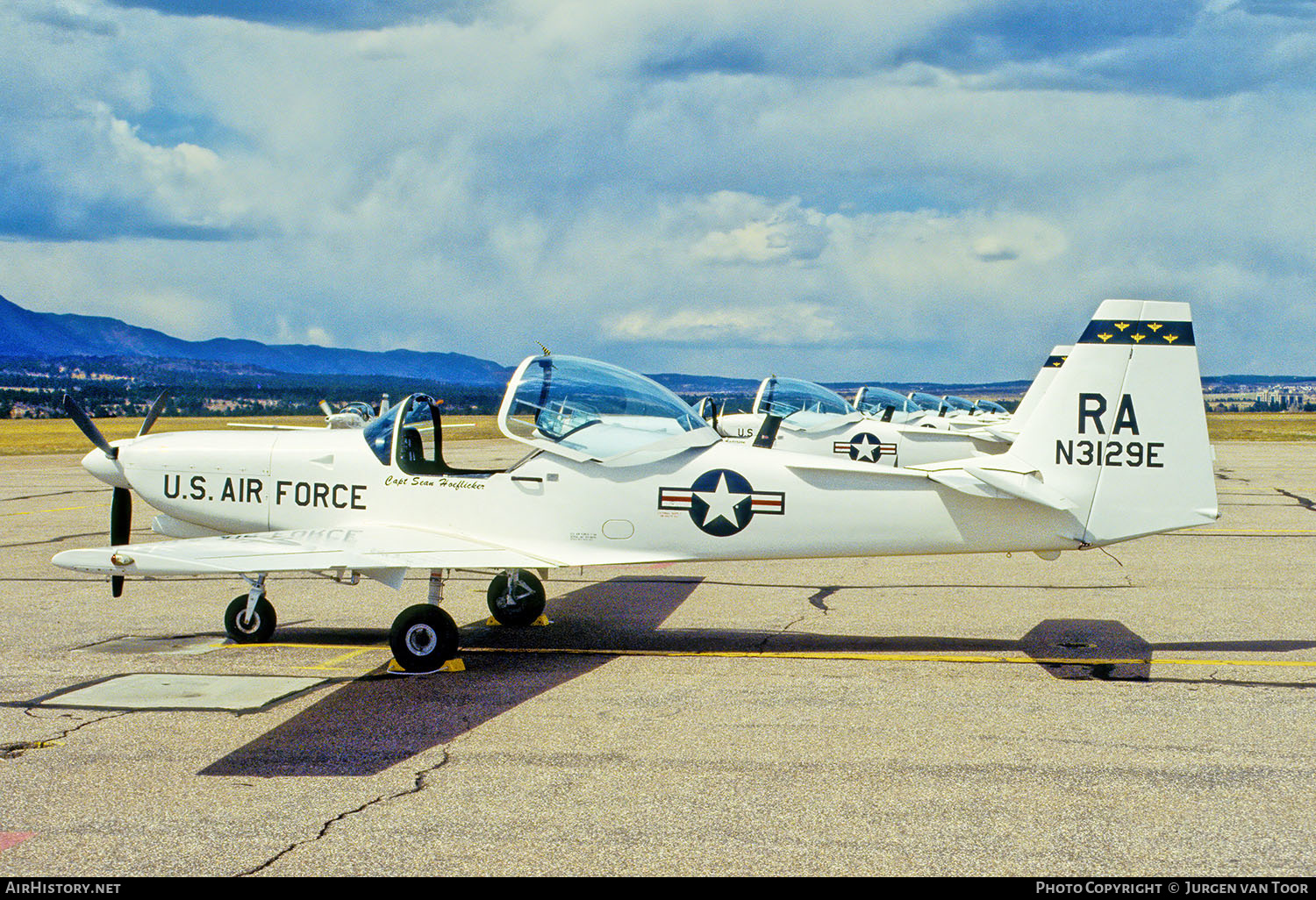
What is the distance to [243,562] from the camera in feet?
25.6

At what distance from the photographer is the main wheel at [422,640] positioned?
8.28m

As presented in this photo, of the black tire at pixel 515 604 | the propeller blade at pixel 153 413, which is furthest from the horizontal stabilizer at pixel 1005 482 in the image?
the propeller blade at pixel 153 413

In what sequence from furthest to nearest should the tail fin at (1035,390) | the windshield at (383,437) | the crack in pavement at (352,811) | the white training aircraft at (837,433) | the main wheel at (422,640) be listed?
1. the white training aircraft at (837,433)
2. the tail fin at (1035,390)
3. the windshield at (383,437)
4. the main wheel at (422,640)
5. the crack in pavement at (352,811)

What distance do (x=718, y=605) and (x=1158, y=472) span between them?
446 centimetres

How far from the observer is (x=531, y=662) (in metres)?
8.73

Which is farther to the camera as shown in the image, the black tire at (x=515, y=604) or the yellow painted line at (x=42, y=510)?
the yellow painted line at (x=42, y=510)

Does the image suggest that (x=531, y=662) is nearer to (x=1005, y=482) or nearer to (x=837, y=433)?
(x=1005, y=482)

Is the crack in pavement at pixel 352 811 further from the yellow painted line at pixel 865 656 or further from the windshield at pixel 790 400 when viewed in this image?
the windshield at pixel 790 400

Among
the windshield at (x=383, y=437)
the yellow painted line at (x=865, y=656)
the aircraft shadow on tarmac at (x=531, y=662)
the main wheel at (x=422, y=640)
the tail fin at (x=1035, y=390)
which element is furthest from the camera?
the tail fin at (x=1035, y=390)

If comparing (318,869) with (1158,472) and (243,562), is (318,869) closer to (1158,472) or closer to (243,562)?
(243,562)

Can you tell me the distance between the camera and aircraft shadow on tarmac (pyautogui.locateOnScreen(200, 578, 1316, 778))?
21.3 ft

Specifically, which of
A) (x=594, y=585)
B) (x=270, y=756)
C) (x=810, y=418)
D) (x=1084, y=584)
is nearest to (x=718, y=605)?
(x=594, y=585)

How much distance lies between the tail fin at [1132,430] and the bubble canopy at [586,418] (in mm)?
A: 2890
